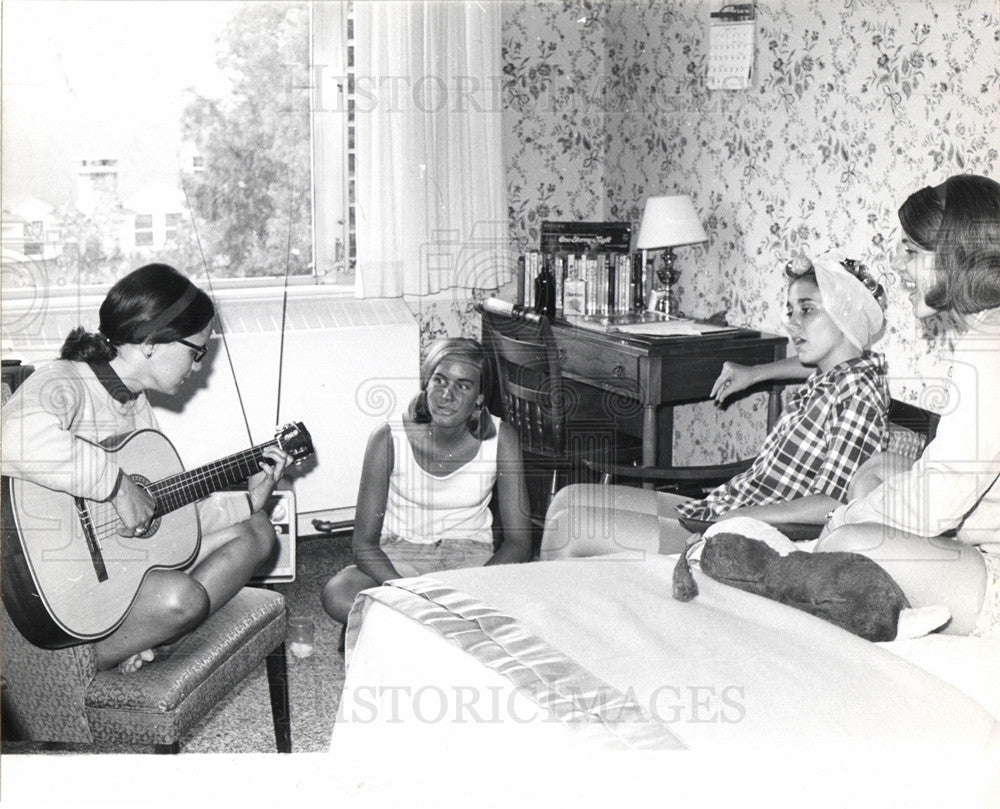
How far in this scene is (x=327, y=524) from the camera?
105 inches

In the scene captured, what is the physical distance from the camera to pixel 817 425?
200 centimetres

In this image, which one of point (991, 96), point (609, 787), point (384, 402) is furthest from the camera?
point (384, 402)

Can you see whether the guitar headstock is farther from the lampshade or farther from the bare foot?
the lampshade

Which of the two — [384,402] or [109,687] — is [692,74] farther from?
[109,687]

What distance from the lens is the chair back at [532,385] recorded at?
97.2 inches

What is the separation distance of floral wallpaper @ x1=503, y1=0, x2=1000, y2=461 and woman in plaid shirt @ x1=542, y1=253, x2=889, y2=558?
405mm

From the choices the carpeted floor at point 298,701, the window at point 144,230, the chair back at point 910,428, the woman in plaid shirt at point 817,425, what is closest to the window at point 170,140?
the window at point 144,230

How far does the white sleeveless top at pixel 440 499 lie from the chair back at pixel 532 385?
0.13 m

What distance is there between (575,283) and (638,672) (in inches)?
73.0

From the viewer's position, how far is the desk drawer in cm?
267

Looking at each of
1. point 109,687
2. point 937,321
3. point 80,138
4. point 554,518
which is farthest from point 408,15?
point 109,687

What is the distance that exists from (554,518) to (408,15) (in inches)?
47.2

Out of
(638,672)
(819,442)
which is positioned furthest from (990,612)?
(819,442)

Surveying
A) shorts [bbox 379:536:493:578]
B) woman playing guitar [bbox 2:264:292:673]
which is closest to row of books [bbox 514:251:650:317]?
shorts [bbox 379:536:493:578]
